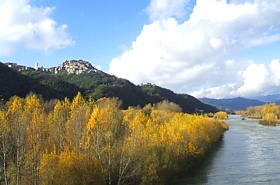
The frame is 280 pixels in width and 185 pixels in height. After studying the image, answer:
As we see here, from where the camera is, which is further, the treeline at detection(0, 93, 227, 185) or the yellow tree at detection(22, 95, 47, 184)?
the treeline at detection(0, 93, 227, 185)

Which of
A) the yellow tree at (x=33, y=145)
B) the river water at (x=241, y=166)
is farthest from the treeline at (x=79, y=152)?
the river water at (x=241, y=166)

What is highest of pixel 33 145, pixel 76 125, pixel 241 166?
pixel 76 125

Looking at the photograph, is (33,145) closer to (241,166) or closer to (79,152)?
(79,152)

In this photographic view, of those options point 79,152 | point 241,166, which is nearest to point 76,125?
point 79,152

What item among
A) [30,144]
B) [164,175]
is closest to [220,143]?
[164,175]

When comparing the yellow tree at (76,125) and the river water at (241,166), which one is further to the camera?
the river water at (241,166)

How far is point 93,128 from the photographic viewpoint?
26609 millimetres

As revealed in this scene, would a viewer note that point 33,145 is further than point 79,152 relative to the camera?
No

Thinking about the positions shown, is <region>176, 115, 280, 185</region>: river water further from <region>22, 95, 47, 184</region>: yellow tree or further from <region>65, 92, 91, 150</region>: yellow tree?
<region>22, 95, 47, 184</region>: yellow tree

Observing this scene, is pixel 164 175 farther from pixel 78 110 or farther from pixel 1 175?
pixel 1 175

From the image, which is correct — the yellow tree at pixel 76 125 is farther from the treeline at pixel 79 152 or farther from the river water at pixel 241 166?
the river water at pixel 241 166

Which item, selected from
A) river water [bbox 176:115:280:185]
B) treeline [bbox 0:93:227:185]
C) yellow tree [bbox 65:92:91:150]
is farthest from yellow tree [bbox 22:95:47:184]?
river water [bbox 176:115:280:185]

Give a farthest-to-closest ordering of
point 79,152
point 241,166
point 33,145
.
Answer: point 241,166, point 79,152, point 33,145

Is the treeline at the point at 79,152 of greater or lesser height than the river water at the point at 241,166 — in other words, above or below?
above
